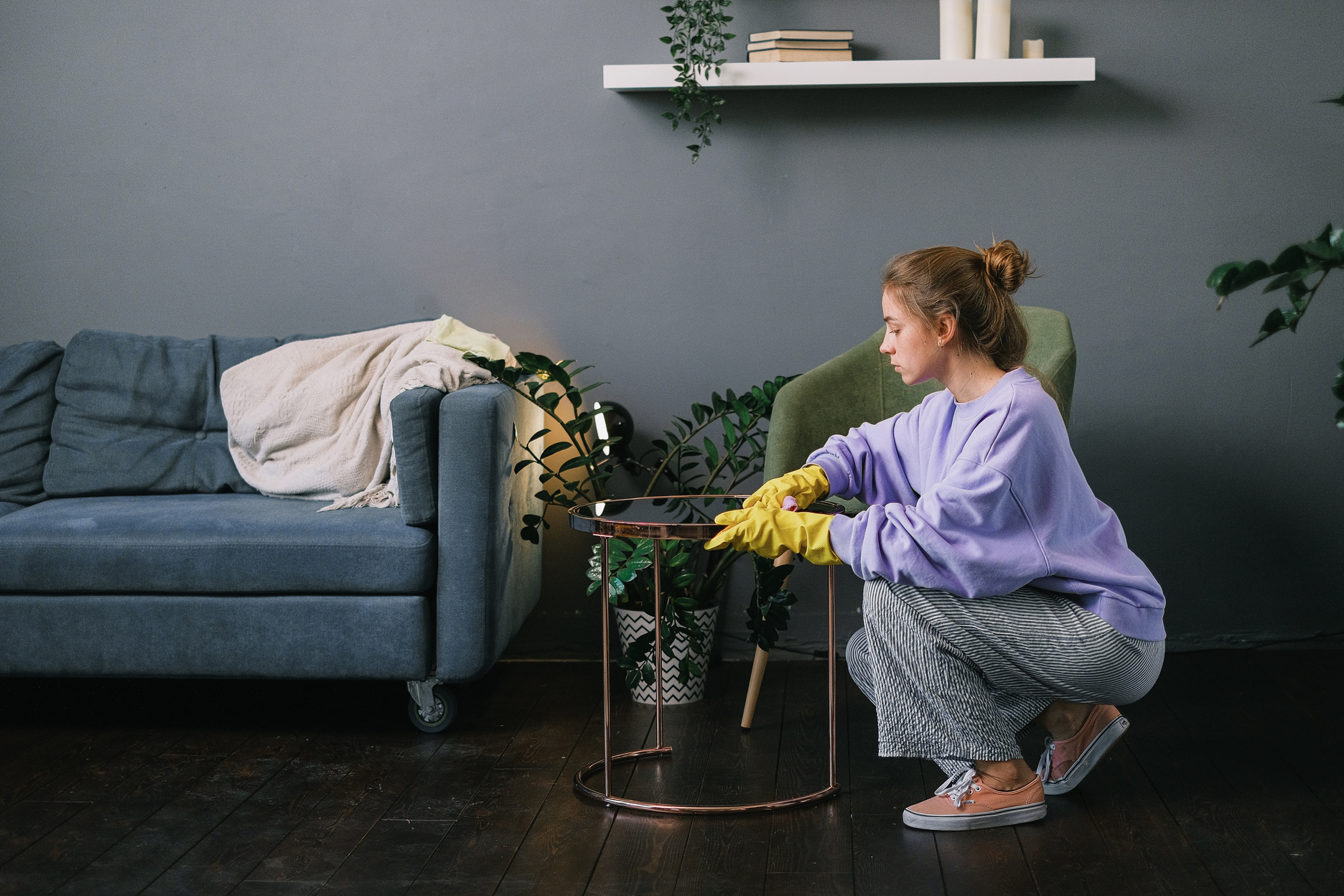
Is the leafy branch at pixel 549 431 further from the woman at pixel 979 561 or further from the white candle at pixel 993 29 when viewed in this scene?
the white candle at pixel 993 29

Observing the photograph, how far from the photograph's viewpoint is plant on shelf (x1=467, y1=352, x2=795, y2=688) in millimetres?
2035

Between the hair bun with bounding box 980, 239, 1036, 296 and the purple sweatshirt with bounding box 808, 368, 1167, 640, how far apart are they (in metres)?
0.13

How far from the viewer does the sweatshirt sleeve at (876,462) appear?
1.89 m

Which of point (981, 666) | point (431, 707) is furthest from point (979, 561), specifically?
point (431, 707)

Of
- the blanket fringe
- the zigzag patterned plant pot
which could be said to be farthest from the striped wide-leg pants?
the blanket fringe

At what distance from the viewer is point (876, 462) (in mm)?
1934

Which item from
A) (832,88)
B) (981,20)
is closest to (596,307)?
(832,88)

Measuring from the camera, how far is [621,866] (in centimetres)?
164

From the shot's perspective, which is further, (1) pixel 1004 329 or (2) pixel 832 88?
(2) pixel 832 88

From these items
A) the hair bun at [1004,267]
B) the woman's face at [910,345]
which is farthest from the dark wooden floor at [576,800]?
the hair bun at [1004,267]

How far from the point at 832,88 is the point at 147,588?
71.2 inches

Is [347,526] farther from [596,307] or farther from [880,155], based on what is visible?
[880,155]

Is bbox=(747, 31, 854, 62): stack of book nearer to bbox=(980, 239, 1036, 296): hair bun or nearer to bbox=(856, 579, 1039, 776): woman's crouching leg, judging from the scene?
bbox=(980, 239, 1036, 296): hair bun

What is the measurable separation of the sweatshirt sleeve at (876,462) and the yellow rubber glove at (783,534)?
0.30 metres
